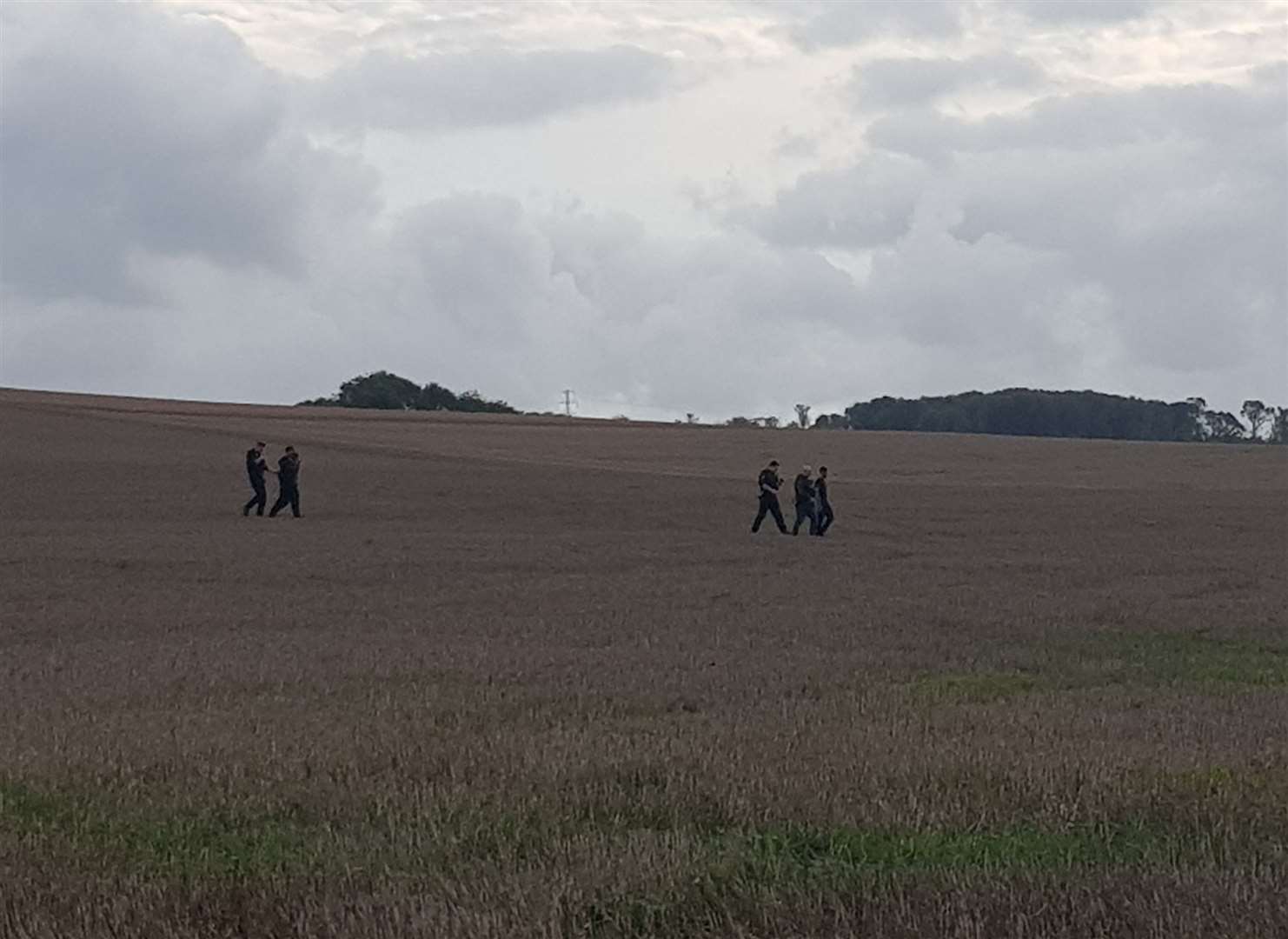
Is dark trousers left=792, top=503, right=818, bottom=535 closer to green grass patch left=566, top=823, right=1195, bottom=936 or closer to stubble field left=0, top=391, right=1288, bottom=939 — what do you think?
stubble field left=0, top=391, right=1288, bottom=939

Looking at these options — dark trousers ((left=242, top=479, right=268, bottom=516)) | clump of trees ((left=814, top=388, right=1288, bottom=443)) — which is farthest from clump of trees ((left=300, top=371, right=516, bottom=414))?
dark trousers ((left=242, top=479, right=268, bottom=516))

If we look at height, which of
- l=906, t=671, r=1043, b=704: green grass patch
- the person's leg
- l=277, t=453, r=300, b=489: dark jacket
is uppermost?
l=277, t=453, r=300, b=489: dark jacket

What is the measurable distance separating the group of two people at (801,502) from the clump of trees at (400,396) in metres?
94.3

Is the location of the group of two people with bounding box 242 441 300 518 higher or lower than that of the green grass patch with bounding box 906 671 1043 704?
higher

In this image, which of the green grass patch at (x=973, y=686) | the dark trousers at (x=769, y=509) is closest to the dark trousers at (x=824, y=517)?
the dark trousers at (x=769, y=509)

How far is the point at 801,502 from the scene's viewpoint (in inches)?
1459

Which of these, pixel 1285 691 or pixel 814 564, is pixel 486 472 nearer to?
Answer: pixel 814 564

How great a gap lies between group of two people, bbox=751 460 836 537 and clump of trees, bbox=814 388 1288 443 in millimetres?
93966

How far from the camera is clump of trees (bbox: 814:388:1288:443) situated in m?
132

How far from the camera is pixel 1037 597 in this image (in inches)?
908

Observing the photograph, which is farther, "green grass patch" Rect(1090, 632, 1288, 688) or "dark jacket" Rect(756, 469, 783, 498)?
"dark jacket" Rect(756, 469, 783, 498)

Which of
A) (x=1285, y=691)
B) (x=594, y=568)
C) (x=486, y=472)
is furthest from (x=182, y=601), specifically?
(x=486, y=472)

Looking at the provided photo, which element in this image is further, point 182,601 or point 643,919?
point 182,601

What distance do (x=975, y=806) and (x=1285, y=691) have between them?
6.34 meters
